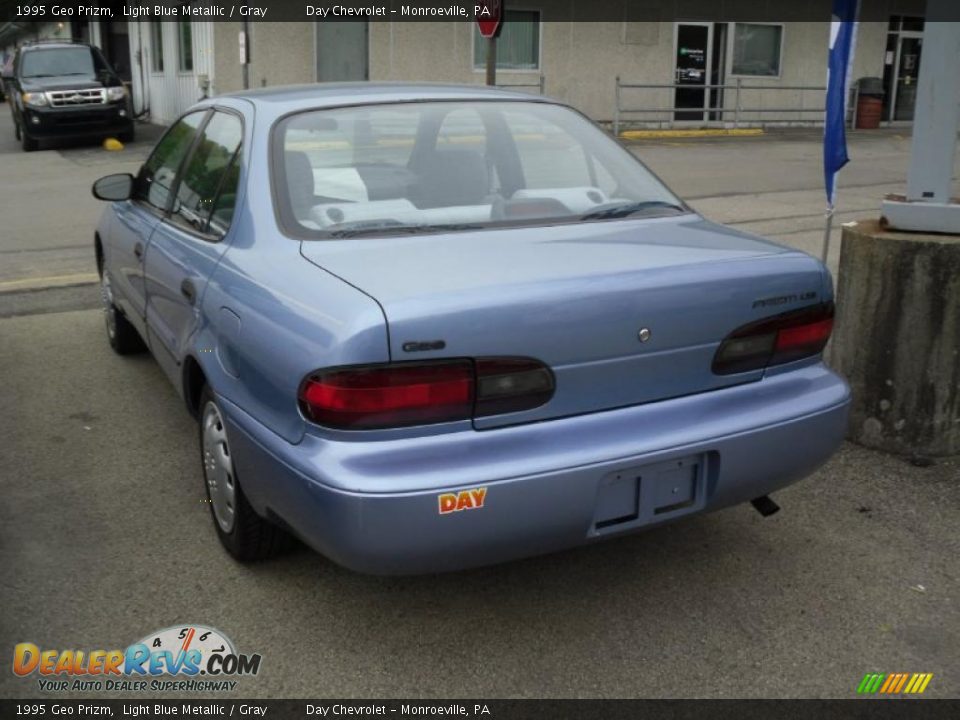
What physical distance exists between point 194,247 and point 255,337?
36.4 inches

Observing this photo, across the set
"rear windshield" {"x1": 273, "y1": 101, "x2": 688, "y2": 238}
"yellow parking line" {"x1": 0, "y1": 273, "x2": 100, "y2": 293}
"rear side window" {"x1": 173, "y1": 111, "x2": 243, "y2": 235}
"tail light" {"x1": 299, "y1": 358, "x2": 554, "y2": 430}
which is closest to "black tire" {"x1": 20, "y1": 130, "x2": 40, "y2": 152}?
"yellow parking line" {"x1": 0, "y1": 273, "x2": 100, "y2": 293}

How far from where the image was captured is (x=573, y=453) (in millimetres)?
2760

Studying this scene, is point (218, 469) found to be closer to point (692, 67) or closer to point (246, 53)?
point (246, 53)

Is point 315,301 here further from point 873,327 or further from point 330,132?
point 873,327

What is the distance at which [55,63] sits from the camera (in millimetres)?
18781

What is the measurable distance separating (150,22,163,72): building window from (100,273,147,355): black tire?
60.0 feet

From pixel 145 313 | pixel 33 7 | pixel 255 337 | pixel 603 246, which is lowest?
pixel 145 313

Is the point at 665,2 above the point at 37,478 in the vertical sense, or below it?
above

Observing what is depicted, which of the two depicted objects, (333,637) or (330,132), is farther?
(330,132)

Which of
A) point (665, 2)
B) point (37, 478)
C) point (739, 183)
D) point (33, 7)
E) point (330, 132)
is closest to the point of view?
point (330, 132)

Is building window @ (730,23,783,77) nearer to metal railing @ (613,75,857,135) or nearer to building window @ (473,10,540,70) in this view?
metal railing @ (613,75,857,135)

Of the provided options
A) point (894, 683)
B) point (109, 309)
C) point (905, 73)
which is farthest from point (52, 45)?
point (905, 73)

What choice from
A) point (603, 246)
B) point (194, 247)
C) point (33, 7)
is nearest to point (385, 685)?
point (603, 246)

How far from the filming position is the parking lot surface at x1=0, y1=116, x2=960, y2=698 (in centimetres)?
292
